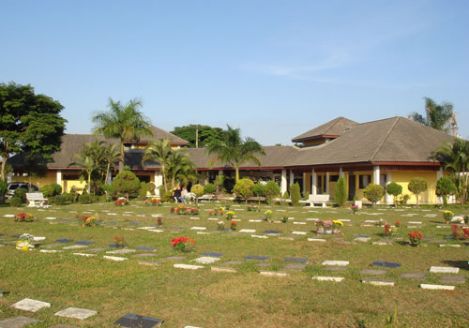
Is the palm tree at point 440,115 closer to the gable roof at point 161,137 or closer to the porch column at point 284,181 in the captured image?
the porch column at point 284,181

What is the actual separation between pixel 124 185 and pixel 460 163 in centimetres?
1987

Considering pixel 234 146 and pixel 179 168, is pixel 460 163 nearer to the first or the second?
pixel 234 146

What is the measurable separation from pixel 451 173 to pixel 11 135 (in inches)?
1081

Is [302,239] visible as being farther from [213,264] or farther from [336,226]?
[213,264]

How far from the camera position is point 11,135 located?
31.2 meters

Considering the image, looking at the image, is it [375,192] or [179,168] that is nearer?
[375,192]

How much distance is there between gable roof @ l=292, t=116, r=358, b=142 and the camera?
36375mm

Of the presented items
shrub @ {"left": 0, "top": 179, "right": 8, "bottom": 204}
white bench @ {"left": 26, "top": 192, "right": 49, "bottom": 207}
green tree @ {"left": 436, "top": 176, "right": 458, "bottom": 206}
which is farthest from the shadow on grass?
shrub @ {"left": 0, "top": 179, "right": 8, "bottom": 204}

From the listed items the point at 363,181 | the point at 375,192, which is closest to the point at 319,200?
the point at 375,192

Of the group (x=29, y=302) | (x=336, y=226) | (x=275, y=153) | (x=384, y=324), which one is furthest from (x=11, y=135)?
(x=384, y=324)

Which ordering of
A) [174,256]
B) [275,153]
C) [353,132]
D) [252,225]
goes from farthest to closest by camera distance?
[275,153] → [353,132] → [252,225] → [174,256]

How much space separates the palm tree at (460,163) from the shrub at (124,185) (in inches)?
746

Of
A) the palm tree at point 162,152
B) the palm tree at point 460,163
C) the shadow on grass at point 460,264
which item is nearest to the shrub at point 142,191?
the palm tree at point 162,152

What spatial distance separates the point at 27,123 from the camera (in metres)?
32.3
